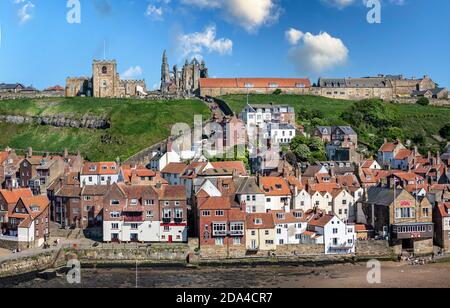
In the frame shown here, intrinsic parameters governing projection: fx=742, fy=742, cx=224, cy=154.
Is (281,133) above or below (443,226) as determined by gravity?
above

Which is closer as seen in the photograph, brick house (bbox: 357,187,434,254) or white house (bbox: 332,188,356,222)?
brick house (bbox: 357,187,434,254)

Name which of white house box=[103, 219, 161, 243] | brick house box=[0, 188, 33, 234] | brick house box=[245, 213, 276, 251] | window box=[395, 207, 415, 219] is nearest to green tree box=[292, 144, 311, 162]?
window box=[395, 207, 415, 219]

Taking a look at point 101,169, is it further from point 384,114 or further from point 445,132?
point 445,132

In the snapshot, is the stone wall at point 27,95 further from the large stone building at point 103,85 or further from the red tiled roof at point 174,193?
the red tiled roof at point 174,193

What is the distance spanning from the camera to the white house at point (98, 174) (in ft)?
220

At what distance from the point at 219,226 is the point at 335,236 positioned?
868cm

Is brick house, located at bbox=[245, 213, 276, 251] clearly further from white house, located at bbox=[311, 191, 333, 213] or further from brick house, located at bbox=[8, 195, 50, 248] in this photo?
brick house, located at bbox=[8, 195, 50, 248]

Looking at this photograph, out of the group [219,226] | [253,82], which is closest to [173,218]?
[219,226]

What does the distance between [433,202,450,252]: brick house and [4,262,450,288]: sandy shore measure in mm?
4779

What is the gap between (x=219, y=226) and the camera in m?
53.8

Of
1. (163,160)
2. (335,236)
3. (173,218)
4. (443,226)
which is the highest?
(163,160)

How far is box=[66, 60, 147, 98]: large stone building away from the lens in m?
108

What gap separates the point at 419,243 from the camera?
56375 millimetres

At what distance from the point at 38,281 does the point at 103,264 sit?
575 cm
